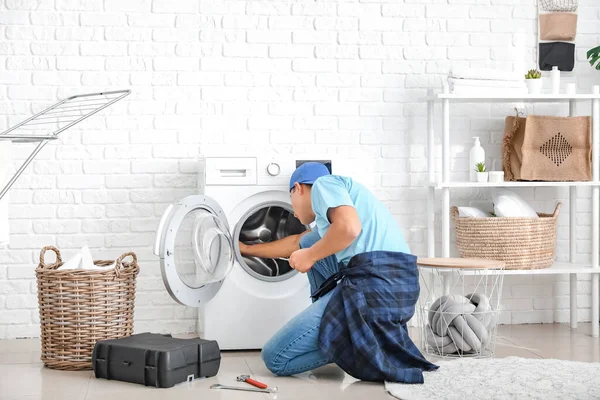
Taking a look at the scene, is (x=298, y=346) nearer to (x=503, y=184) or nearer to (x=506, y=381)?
(x=506, y=381)

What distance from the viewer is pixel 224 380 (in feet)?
9.86

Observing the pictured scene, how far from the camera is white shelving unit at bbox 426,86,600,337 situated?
3.97 metres

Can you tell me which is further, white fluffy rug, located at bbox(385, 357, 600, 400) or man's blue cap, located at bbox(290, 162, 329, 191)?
man's blue cap, located at bbox(290, 162, 329, 191)

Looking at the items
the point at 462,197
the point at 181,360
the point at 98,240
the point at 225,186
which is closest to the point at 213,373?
the point at 181,360

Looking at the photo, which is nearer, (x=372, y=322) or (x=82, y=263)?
(x=372, y=322)

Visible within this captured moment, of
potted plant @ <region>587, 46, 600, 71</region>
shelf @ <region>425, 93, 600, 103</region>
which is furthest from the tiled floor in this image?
potted plant @ <region>587, 46, 600, 71</region>

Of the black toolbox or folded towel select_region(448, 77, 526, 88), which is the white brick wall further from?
the black toolbox

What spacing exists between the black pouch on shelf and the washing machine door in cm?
219

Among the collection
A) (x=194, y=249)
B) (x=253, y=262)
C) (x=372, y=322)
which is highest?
(x=194, y=249)

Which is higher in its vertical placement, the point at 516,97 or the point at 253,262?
the point at 516,97

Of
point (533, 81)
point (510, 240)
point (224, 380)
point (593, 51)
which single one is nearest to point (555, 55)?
point (593, 51)

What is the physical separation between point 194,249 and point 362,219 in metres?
0.72

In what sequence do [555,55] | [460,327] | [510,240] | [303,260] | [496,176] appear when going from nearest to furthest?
[303,260] → [460,327] → [510,240] → [496,176] → [555,55]

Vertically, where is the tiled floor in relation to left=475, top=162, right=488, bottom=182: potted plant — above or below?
below
